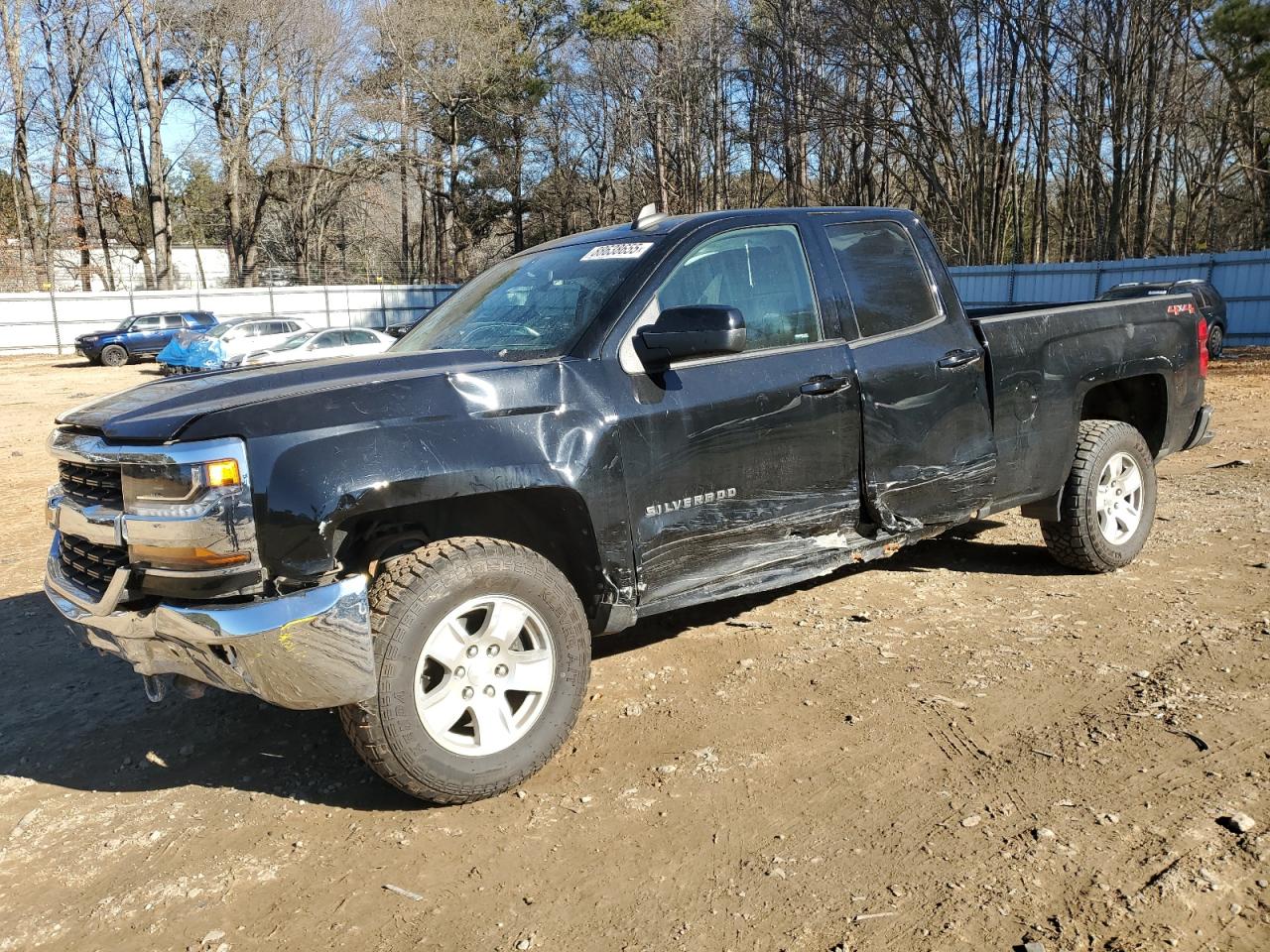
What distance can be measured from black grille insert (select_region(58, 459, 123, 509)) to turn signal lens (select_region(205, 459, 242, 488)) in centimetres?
40

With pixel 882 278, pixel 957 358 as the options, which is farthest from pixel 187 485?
pixel 957 358

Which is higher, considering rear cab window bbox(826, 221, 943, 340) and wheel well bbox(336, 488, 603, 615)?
rear cab window bbox(826, 221, 943, 340)

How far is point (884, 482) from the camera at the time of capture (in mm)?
4320

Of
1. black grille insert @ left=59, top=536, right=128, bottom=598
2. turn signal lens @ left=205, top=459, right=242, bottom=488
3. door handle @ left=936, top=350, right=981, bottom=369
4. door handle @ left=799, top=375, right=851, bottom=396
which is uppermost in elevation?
door handle @ left=936, top=350, right=981, bottom=369

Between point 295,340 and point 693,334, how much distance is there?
20263 millimetres

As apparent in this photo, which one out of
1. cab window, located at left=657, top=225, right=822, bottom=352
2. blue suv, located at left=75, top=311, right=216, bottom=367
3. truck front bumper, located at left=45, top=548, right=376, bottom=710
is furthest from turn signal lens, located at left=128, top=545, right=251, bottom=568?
blue suv, located at left=75, top=311, right=216, bottom=367

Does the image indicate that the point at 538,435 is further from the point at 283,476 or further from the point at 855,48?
the point at 855,48

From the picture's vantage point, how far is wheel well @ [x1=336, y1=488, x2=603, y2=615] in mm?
3328

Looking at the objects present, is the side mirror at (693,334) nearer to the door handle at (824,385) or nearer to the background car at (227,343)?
the door handle at (824,385)

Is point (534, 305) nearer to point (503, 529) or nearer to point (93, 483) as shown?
point (503, 529)

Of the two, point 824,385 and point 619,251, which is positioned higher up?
point 619,251

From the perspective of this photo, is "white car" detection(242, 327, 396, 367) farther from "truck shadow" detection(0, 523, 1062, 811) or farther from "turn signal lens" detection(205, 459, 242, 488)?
"turn signal lens" detection(205, 459, 242, 488)

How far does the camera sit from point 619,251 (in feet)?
13.2

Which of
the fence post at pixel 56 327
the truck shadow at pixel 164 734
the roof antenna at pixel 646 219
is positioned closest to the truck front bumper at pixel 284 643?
the truck shadow at pixel 164 734
